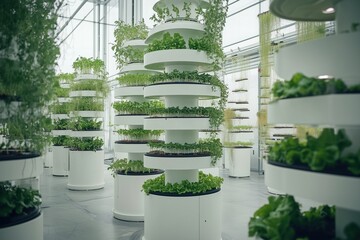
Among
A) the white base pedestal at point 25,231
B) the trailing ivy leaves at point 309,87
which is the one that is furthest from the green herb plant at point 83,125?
the trailing ivy leaves at point 309,87

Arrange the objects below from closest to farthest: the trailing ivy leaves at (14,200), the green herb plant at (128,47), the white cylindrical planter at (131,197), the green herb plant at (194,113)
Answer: the trailing ivy leaves at (14,200)
the green herb plant at (194,113)
the white cylindrical planter at (131,197)
the green herb plant at (128,47)

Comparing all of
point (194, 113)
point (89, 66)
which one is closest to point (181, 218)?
point (194, 113)

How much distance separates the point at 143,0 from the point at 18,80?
34.2 feet

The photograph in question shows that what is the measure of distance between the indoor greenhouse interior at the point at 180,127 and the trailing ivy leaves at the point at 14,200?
0.01m

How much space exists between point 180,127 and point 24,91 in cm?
216

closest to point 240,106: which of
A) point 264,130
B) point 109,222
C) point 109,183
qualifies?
point 264,130

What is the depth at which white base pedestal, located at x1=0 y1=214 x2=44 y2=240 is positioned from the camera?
2.85m

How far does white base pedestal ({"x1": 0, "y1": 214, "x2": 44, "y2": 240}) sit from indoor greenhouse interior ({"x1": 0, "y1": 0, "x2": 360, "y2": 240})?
10 mm

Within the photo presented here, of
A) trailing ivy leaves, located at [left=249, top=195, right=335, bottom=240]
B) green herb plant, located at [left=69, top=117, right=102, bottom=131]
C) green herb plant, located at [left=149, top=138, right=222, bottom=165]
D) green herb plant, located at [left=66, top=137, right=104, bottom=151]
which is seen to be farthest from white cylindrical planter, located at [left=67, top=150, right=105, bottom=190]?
trailing ivy leaves, located at [left=249, top=195, right=335, bottom=240]

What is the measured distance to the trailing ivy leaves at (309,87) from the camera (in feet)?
7.93

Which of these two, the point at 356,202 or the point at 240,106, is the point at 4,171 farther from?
the point at 240,106

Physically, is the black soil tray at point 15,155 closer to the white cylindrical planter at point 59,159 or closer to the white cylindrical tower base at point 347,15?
the white cylindrical tower base at point 347,15

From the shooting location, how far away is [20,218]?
298 cm

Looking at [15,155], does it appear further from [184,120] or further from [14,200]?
[184,120]
